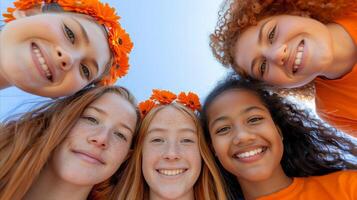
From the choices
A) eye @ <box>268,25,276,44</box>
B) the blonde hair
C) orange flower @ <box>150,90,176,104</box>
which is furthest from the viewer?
orange flower @ <box>150,90,176,104</box>

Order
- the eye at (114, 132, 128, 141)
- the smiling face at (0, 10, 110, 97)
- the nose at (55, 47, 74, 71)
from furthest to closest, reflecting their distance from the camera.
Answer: the eye at (114, 132, 128, 141)
the nose at (55, 47, 74, 71)
the smiling face at (0, 10, 110, 97)

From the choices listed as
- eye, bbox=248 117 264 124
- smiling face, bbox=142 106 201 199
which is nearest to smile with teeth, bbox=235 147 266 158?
eye, bbox=248 117 264 124

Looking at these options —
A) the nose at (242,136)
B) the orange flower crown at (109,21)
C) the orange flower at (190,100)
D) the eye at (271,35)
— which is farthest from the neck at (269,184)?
the orange flower crown at (109,21)

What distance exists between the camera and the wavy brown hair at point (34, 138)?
2.74m

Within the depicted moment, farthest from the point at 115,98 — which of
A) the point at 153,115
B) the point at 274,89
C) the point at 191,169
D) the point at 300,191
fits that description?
the point at 300,191

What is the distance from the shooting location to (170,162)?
3031 millimetres

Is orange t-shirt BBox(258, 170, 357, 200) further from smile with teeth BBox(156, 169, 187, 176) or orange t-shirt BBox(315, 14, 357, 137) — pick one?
smile with teeth BBox(156, 169, 187, 176)

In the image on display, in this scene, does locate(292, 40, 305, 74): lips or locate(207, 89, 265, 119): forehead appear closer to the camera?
locate(292, 40, 305, 74): lips

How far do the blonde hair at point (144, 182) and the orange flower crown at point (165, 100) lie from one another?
0.24m

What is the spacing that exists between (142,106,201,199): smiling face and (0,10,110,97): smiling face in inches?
31.1

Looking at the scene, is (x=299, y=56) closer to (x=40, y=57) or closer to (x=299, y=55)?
(x=299, y=55)

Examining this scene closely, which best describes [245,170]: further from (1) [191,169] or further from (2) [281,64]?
(2) [281,64]

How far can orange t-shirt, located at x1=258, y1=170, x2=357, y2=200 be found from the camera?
287cm

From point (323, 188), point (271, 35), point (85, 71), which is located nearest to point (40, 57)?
point (85, 71)
